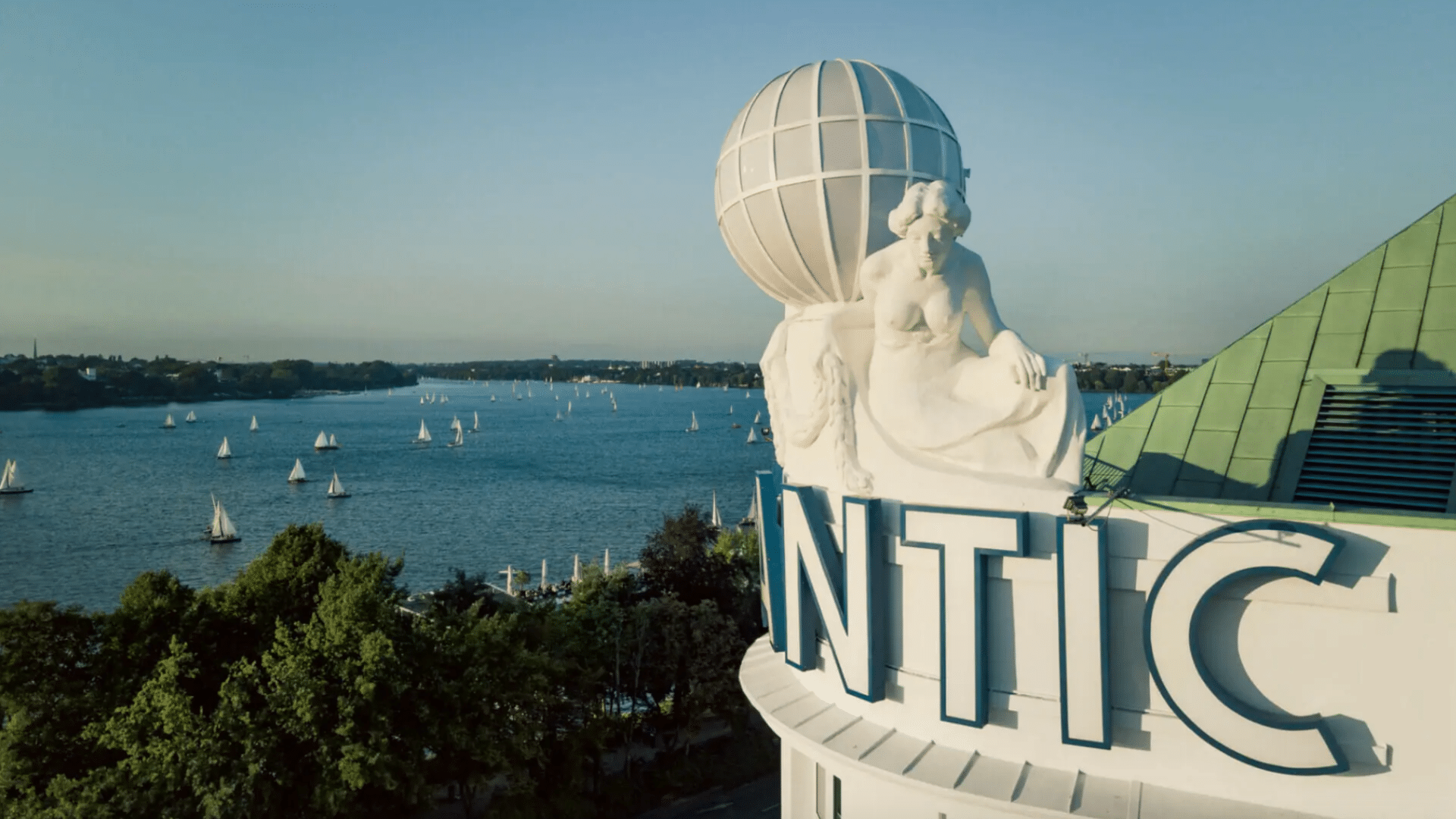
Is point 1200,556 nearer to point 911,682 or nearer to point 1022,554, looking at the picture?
point 1022,554

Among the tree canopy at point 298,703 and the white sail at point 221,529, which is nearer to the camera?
the tree canopy at point 298,703

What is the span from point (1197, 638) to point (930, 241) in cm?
703

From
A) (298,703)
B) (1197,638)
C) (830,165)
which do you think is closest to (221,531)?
(298,703)

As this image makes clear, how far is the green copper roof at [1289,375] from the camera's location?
61.2 feet

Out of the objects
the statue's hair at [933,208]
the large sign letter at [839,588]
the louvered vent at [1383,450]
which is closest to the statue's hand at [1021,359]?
the statue's hair at [933,208]

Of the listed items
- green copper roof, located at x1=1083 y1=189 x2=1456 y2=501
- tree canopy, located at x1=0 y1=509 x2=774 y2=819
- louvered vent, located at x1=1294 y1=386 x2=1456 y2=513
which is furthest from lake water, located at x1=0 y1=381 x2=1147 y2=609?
tree canopy, located at x1=0 y1=509 x2=774 y2=819

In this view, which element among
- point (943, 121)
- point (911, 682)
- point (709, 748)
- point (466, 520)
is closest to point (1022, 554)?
point (911, 682)

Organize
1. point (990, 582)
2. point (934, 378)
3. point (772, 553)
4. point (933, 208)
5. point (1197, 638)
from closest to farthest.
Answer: point (1197, 638) < point (990, 582) < point (933, 208) < point (934, 378) < point (772, 553)

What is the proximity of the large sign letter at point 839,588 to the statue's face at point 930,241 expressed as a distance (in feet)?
13.4

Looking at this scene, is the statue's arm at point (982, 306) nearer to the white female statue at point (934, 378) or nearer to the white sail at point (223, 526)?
the white female statue at point (934, 378)

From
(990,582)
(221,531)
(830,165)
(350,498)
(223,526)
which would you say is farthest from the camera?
(350,498)

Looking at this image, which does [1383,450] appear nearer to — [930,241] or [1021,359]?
[1021,359]

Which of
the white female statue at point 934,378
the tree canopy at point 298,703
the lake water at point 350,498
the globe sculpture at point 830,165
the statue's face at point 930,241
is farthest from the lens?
the lake water at point 350,498

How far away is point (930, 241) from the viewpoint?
45.8ft
